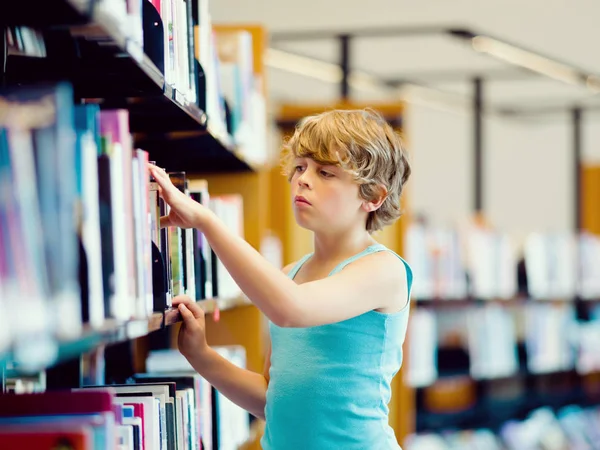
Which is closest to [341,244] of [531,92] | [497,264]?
[497,264]

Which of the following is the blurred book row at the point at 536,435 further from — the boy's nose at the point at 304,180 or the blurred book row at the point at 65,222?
the blurred book row at the point at 65,222

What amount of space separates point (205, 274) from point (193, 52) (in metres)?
0.51

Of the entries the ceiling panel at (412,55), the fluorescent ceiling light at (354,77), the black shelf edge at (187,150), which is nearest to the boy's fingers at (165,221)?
the black shelf edge at (187,150)

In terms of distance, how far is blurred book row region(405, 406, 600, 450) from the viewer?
4.80m

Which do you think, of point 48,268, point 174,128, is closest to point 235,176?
point 174,128

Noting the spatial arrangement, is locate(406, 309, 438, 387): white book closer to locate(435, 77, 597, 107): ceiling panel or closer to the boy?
the boy

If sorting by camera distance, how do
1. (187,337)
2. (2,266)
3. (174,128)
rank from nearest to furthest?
(2,266) → (187,337) → (174,128)

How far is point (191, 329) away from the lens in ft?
5.50

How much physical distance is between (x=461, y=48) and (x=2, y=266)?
7935 mm

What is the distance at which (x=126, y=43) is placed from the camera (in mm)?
1174

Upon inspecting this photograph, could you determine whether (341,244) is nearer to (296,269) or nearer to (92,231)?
(296,269)

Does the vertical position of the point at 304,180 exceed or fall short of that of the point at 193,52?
it falls short

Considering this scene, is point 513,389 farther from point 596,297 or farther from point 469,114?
point 469,114

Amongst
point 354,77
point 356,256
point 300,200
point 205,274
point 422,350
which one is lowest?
point 422,350
